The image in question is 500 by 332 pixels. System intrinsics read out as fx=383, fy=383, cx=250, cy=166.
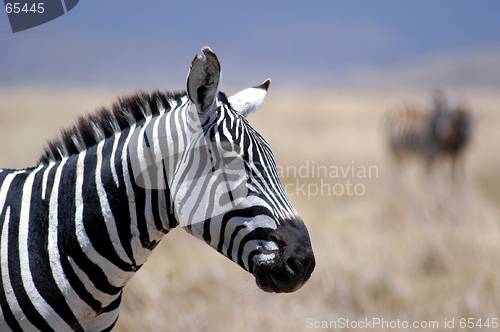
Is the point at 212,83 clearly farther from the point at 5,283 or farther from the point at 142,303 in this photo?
the point at 142,303

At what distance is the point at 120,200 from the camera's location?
2.29 meters

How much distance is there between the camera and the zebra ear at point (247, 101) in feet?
8.60

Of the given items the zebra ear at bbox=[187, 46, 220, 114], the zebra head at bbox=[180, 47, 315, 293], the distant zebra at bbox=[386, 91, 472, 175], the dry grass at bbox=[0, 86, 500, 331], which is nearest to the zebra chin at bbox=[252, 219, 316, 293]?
the zebra head at bbox=[180, 47, 315, 293]

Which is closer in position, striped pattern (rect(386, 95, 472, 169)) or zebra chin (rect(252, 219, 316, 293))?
zebra chin (rect(252, 219, 316, 293))

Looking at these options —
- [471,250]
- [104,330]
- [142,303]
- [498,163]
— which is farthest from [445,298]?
[498,163]

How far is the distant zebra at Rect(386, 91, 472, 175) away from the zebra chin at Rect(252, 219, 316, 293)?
1183cm

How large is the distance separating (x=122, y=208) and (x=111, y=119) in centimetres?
60

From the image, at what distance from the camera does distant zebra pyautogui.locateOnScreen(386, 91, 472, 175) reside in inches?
483

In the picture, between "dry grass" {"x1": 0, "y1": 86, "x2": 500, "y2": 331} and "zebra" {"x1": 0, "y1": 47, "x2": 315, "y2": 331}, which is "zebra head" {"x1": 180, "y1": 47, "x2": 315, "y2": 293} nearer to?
"zebra" {"x1": 0, "y1": 47, "x2": 315, "y2": 331}

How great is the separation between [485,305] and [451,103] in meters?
9.15

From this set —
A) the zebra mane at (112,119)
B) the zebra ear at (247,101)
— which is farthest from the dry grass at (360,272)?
the zebra mane at (112,119)

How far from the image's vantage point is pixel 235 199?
6.97ft

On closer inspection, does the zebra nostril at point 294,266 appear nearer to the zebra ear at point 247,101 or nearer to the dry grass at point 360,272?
the dry grass at point 360,272

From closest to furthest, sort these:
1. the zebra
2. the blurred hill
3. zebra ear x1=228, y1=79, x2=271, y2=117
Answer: the zebra, zebra ear x1=228, y1=79, x2=271, y2=117, the blurred hill
